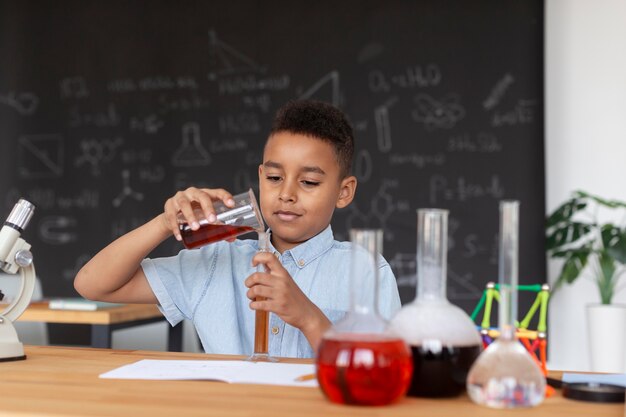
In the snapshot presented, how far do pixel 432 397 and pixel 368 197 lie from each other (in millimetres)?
3066

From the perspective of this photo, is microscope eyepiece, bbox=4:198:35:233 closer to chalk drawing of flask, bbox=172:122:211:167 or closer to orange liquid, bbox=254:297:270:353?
orange liquid, bbox=254:297:270:353

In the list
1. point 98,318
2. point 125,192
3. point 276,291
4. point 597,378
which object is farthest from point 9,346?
point 125,192

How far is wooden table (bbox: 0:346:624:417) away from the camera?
811mm

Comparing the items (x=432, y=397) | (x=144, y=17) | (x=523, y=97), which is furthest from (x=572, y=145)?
(x=432, y=397)

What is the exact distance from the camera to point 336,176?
5.49ft

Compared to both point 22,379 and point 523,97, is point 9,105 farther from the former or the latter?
point 22,379

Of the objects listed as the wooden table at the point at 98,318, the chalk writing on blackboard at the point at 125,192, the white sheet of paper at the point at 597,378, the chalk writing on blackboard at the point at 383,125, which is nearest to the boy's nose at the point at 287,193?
the white sheet of paper at the point at 597,378

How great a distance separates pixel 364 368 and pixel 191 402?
0.68 feet

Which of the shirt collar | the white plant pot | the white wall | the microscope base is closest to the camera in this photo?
the microscope base

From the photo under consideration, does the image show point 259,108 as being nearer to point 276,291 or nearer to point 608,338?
point 608,338

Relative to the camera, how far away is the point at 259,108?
13.7 feet

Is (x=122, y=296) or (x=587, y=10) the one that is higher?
(x=587, y=10)

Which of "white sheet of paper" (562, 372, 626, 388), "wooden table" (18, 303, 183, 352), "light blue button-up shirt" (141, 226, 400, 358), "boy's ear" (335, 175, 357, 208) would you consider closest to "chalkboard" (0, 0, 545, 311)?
"wooden table" (18, 303, 183, 352)

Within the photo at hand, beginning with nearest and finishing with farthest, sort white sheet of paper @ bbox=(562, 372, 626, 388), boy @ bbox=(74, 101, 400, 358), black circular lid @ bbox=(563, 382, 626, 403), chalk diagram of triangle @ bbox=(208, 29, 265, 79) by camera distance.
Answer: black circular lid @ bbox=(563, 382, 626, 403) < white sheet of paper @ bbox=(562, 372, 626, 388) < boy @ bbox=(74, 101, 400, 358) < chalk diagram of triangle @ bbox=(208, 29, 265, 79)
